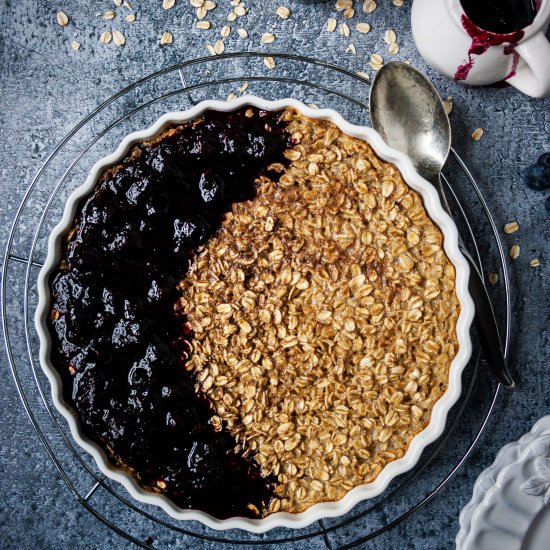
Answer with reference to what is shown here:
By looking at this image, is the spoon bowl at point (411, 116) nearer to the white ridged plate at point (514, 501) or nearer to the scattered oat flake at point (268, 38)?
the scattered oat flake at point (268, 38)

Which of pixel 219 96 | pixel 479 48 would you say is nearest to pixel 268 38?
pixel 219 96

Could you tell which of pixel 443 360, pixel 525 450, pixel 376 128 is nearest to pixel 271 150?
pixel 376 128

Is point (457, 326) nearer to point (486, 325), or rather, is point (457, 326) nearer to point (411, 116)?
point (486, 325)

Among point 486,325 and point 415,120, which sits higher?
point 415,120

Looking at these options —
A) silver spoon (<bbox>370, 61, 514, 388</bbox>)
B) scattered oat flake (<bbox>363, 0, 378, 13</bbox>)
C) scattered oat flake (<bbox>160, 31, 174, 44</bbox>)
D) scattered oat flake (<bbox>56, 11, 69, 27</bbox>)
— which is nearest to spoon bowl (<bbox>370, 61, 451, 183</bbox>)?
silver spoon (<bbox>370, 61, 514, 388</bbox>)

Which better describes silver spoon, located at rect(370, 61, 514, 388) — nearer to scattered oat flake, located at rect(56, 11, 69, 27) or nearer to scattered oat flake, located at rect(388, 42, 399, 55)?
scattered oat flake, located at rect(388, 42, 399, 55)

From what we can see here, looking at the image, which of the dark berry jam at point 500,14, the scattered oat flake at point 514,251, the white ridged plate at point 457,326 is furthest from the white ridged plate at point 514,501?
the dark berry jam at point 500,14

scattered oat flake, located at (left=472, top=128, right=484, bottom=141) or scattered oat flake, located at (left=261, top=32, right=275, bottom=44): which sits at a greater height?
scattered oat flake, located at (left=261, top=32, right=275, bottom=44)
